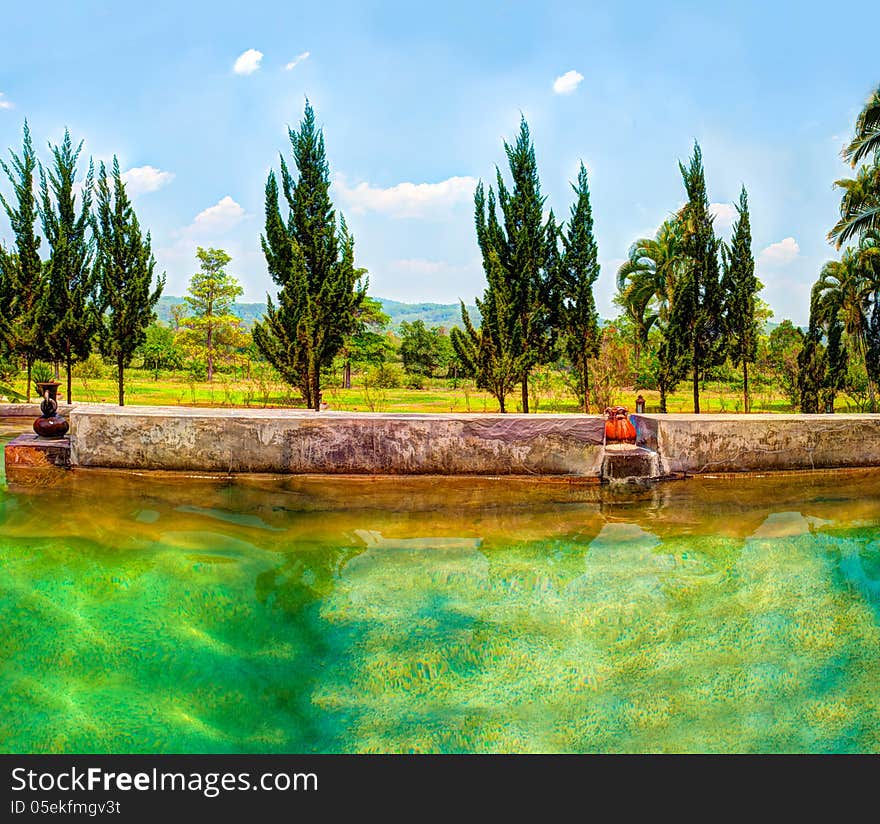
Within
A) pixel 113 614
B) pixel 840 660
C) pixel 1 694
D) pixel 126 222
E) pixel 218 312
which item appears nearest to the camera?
pixel 1 694

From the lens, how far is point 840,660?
3.22 m

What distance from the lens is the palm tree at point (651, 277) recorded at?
18203 mm

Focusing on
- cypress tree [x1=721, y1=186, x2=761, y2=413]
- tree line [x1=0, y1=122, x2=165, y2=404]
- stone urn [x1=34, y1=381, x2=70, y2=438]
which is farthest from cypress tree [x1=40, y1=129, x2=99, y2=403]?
cypress tree [x1=721, y1=186, x2=761, y2=413]

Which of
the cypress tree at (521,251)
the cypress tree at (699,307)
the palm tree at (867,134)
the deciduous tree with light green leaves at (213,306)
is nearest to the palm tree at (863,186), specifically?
the palm tree at (867,134)

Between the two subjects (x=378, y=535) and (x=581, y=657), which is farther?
(x=378, y=535)

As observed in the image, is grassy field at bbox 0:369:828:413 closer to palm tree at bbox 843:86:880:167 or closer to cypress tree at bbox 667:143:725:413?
cypress tree at bbox 667:143:725:413

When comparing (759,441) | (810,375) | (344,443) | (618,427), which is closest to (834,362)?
(810,375)

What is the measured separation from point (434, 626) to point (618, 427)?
3588 mm

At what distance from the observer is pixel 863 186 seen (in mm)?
17141

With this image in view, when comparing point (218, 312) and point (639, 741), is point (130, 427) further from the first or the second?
point (218, 312)

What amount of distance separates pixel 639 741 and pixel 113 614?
2.70 meters

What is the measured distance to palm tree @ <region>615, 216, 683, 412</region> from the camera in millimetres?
18203

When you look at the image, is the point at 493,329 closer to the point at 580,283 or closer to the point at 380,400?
the point at 580,283
